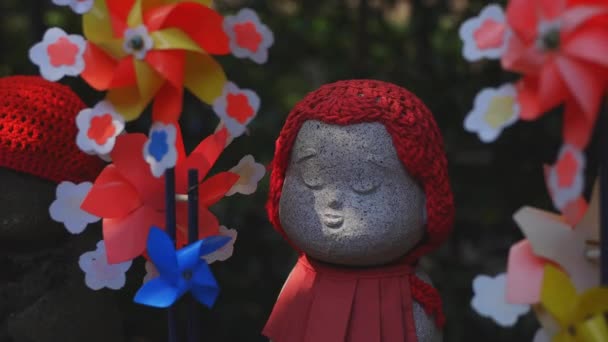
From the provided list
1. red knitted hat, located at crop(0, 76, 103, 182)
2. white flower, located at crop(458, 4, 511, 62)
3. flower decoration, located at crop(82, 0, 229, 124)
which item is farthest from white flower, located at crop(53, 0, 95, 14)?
white flower, located at crop(458, 4, 511, 62)

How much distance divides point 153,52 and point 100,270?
422mm

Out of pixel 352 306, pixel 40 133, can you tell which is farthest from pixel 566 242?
pixel 40 133

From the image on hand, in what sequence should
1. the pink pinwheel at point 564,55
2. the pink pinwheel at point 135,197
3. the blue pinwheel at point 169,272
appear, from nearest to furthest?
the pink pinwheel at point 564,55, the blue pinwheel at point 169,272, the pink pinwheel at point 135,197

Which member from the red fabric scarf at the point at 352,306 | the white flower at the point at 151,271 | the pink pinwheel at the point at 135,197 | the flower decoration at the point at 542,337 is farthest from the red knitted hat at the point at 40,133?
the flower decoration at the point at 542,337

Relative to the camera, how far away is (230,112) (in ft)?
4.98

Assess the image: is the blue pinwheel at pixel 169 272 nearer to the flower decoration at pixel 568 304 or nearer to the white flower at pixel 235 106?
the white flower at pixel 235 106

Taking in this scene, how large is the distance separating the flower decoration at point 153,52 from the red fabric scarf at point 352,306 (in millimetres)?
435

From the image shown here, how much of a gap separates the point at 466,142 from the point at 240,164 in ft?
3.47

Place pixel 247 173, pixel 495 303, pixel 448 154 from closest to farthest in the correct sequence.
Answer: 1. pixel 495 303
2. pixel 247 173
3. pixel 448 154

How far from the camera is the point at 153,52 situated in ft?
4.81

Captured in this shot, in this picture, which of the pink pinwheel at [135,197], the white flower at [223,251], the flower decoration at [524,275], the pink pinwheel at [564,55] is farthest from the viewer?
the white flower at [223,251]

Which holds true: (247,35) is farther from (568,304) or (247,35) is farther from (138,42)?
(568,304)

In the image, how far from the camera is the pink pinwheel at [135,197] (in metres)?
1.62

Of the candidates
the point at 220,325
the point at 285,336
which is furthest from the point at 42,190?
the point at 220,325
